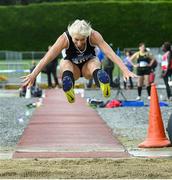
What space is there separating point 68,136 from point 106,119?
349 centimetres

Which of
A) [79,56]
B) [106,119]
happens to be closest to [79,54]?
[79,56]

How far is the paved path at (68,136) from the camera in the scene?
37.0ft

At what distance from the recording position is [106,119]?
16.9 m

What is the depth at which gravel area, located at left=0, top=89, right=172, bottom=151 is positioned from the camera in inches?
541

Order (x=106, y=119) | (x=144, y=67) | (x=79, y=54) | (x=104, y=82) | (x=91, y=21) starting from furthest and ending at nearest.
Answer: (x=91, y=21) < (x=144, y=67) < (x=106, y=119) < (x=79, y=54) < (x=104, y=82)

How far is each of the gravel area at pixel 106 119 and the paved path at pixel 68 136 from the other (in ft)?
0.68

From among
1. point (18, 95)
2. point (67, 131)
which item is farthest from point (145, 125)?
point (18, 95)

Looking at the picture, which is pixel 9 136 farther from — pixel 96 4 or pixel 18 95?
pixel 96 4

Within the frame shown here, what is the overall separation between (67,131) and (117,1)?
39262mm

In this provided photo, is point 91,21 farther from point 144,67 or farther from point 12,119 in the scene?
point 12,119

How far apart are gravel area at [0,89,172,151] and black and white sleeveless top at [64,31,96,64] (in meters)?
2.33

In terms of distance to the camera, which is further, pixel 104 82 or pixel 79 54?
pixel 79 54

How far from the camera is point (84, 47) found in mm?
10281

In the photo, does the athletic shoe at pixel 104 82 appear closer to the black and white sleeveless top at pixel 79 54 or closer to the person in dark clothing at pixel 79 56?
the person in dark clothing at pixel 79 56
